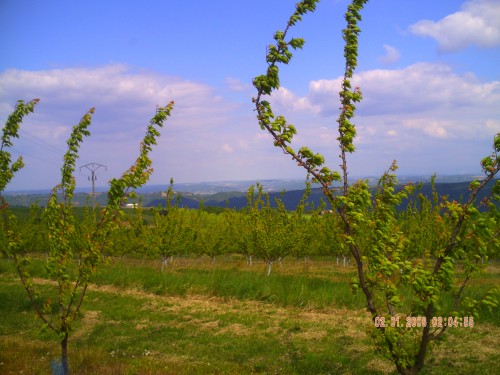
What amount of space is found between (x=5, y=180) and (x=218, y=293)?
1055cm

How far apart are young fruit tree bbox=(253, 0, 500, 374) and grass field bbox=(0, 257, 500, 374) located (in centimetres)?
228

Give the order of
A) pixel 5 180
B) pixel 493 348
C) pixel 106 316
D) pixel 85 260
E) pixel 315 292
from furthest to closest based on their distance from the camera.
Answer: pixel 315 292
pixel 106 316
pixel 493 348
pixel 5 180
pixel 85 260

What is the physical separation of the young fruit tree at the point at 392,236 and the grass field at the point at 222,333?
89.8 inches

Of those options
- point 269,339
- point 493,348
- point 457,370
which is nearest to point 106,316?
point 269,339

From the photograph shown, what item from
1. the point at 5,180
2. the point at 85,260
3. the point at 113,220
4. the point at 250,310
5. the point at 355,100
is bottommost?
the point at 250,310

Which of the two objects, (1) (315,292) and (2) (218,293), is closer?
(1) (315,292)

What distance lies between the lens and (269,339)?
421 inches

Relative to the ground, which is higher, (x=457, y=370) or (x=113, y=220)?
(x=113, y=220)

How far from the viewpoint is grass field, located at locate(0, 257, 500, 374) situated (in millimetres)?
8562

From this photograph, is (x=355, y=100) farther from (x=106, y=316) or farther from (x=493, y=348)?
(x=106, y=316)

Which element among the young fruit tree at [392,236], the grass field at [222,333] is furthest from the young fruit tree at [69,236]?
the young fruit tree at [392,236]
